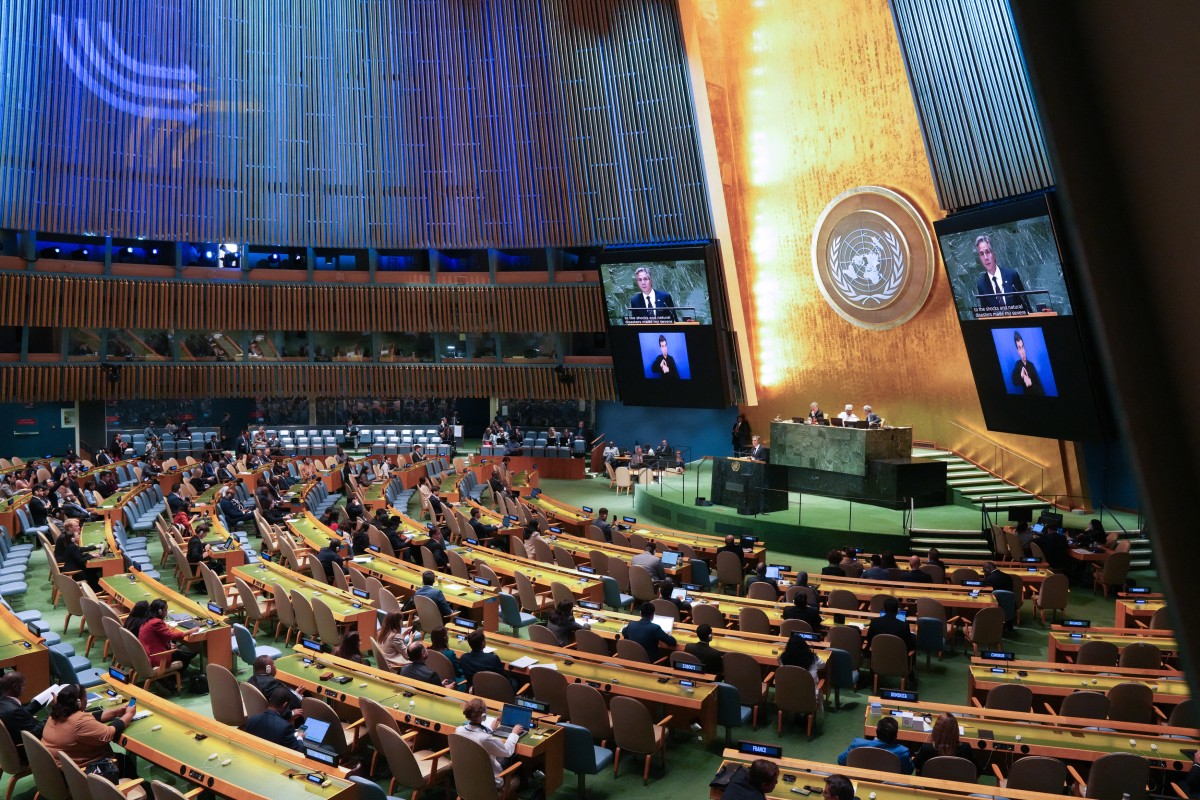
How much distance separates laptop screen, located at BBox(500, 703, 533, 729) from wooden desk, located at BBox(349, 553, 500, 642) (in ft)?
12.2

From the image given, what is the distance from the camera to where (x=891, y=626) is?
877 centimetres

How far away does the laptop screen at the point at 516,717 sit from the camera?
6.27m

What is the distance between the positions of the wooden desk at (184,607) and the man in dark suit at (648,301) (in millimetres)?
14837

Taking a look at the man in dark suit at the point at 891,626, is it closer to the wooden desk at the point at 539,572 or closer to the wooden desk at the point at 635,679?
the wooden desk at the point at 635,679

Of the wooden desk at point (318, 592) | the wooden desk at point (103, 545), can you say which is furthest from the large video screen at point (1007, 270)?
the wooden desk at point (103, 545)

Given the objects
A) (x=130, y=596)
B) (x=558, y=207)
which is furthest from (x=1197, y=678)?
(x=558, y=207)

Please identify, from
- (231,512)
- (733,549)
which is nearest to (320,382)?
(231,512)

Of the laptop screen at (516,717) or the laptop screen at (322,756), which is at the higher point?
the laptop screen at (322,756)

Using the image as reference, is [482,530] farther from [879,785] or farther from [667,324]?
[667,324]

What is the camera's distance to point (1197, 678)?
107 centimetres

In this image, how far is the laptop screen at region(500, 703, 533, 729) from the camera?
6267 millimetres

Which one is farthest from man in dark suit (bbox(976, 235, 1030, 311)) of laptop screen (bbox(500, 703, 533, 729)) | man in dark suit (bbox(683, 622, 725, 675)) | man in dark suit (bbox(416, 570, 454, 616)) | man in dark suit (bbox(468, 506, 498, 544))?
laptop screen (bbox(500, 703, 533, 729))

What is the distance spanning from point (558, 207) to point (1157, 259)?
2627 centimetres

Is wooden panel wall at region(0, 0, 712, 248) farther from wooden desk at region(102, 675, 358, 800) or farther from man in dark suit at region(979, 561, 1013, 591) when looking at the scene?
wooden desk at region(102, 675, 358, 800)
